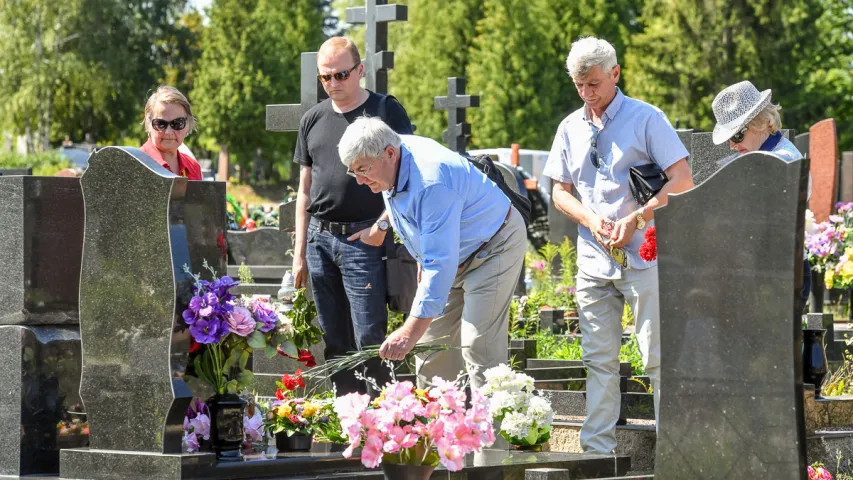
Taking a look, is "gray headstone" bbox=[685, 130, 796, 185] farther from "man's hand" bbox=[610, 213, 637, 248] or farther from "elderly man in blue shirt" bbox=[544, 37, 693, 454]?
"man's hand" bbox=[610, 213, 637, 248]

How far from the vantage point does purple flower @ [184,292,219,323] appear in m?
4.95

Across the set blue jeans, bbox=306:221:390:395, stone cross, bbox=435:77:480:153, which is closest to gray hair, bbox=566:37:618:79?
blue jeans, bbox=306:221:390:395

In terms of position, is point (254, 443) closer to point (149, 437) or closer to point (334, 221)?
point (149, 437)

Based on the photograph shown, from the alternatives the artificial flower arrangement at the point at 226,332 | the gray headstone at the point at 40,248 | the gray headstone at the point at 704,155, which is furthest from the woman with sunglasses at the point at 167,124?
the gray headstone at the point at 704,155

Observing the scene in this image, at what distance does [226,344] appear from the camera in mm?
5207

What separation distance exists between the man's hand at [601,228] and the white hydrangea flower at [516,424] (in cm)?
80

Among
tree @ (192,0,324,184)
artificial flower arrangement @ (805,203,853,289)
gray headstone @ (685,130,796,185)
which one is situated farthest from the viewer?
tree @ (192,0,324,184)

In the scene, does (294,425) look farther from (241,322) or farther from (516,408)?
(516,408)

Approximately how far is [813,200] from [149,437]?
10.7m

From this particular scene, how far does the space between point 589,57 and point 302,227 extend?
1639 millimetres

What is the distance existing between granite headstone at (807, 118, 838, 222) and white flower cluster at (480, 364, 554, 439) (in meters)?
8.96

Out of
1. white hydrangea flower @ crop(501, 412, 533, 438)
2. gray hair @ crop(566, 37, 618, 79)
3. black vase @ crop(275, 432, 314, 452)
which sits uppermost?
gray hair @ crop(566, 37, 618, 79)

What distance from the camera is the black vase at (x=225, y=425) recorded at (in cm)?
521

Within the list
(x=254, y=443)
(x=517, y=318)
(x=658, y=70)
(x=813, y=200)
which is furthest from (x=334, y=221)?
(x=658, y=70)
